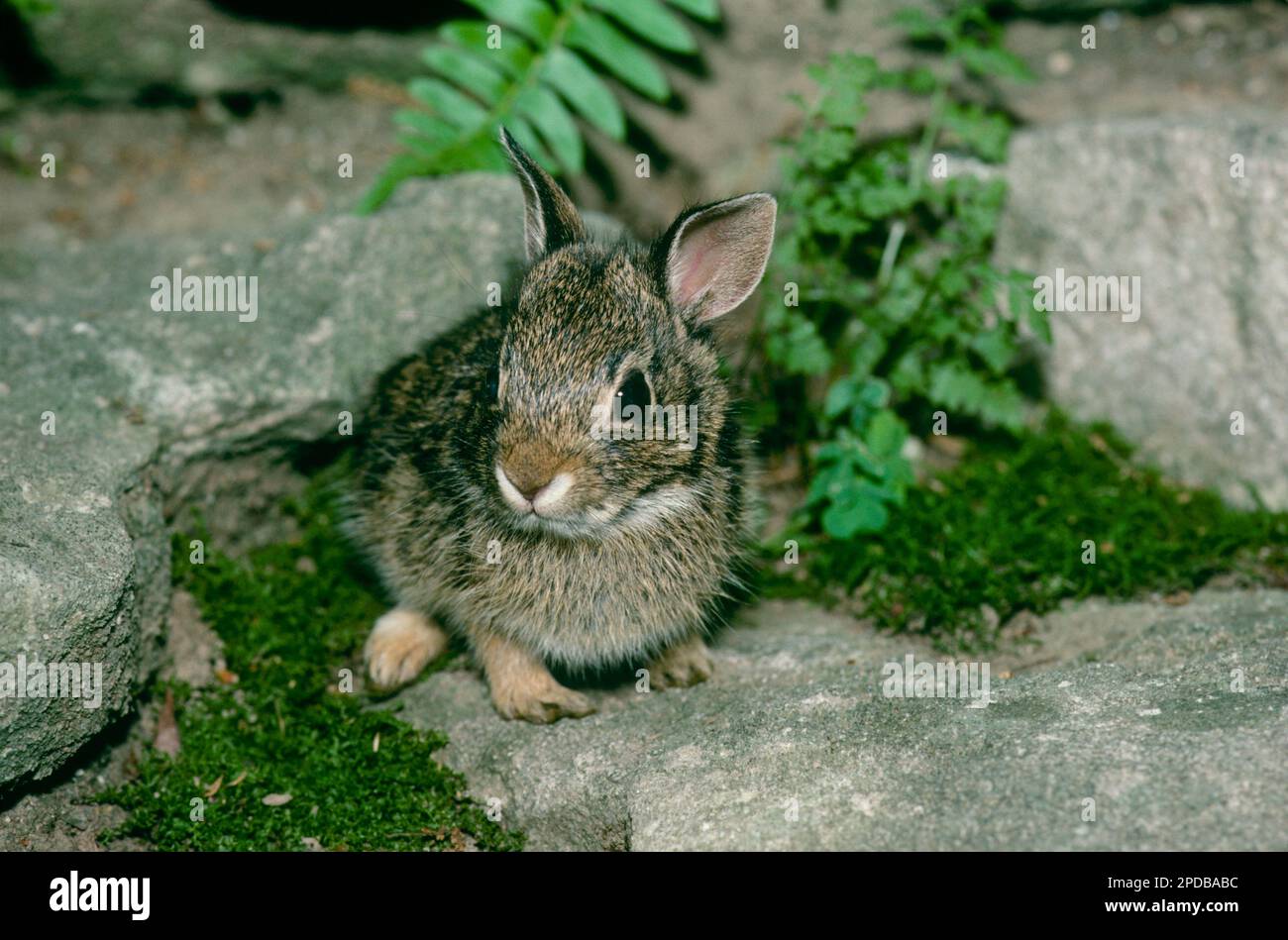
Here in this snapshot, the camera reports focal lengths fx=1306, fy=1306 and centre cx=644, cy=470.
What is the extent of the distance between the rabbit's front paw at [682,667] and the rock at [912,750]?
83 mm

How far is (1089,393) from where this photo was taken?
760 centimetres

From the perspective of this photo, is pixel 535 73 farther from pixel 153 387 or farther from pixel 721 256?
pixel 153 387

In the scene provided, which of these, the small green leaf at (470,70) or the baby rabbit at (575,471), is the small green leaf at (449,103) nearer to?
the small green leaf at (470,70)

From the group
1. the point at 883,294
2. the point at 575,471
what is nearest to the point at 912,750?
the point at 575,471

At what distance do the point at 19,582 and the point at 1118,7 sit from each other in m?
6.96

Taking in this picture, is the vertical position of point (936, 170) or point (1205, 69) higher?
point (1205, 69)

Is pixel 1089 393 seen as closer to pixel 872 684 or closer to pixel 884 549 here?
pixel 884 549

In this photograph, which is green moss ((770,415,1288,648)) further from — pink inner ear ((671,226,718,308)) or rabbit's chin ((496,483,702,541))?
pink inner ear ((671,226,718,308))

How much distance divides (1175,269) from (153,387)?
5510 millimetres

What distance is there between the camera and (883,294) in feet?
24.3

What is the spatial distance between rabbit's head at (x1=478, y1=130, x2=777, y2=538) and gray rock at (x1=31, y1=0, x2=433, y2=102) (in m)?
Result: 3.59

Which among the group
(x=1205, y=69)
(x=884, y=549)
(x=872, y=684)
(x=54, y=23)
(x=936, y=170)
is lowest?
(x=872, y=684)
